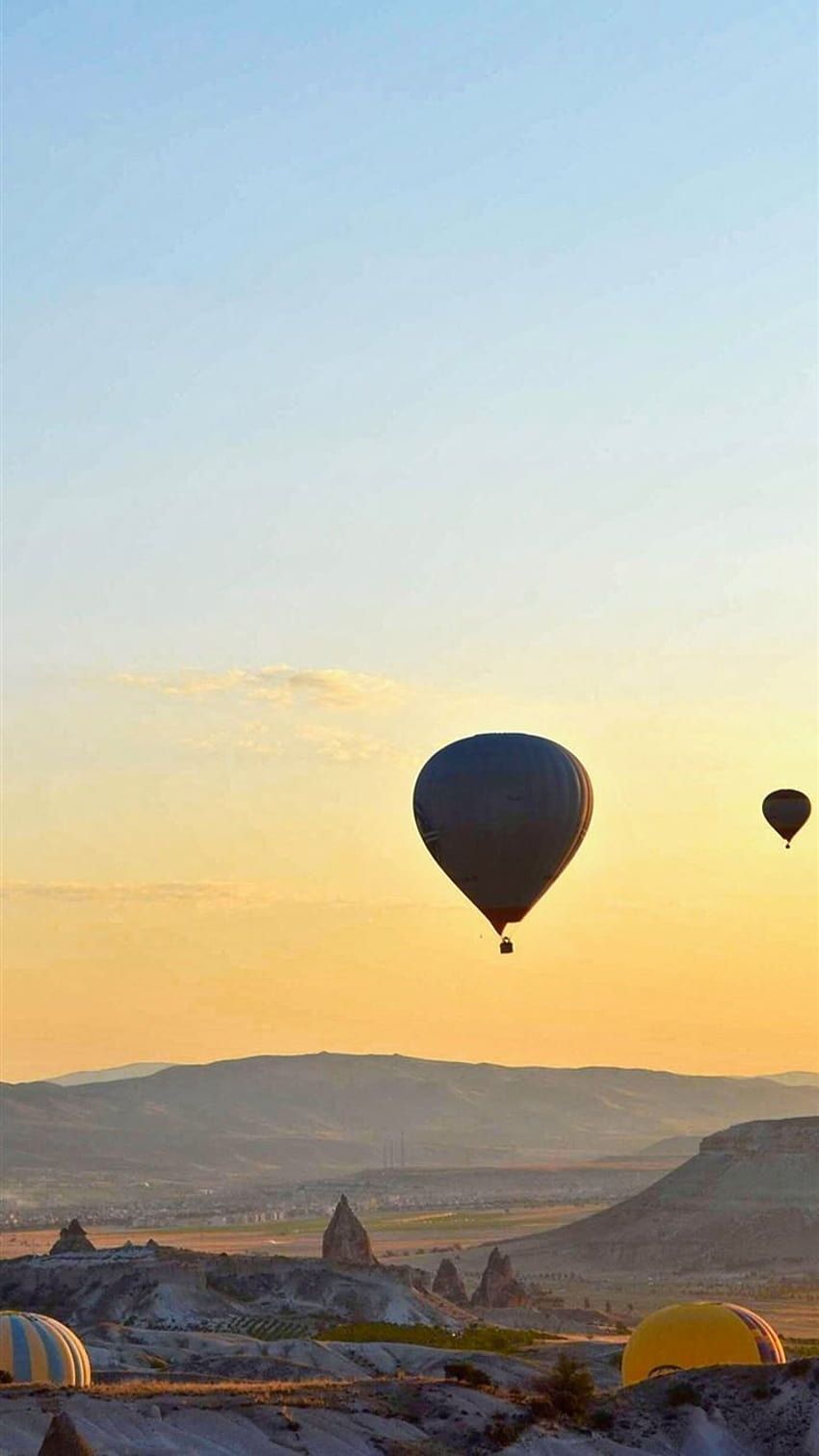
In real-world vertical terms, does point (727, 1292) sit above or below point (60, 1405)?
above

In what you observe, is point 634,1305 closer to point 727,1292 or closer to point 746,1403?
point 727,1292

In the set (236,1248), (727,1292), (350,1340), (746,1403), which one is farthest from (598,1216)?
(746,1403)

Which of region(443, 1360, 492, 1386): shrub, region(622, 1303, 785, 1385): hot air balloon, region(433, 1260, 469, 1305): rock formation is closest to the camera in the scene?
region(443, 1360, 492, 1386): shrub

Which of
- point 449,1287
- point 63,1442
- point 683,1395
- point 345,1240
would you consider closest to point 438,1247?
point 449,1287

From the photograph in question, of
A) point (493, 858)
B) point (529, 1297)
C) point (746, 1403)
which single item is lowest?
point (746, 1403)

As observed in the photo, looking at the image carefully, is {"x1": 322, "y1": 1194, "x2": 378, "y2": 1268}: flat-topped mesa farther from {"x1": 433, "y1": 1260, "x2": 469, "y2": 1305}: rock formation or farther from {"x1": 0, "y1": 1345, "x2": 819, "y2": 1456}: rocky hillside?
{"x1": 0, "y1": 1345, "x2": 819, "y2": 1456}: rocky hillside

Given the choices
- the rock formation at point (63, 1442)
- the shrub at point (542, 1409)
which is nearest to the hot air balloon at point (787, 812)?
the shrub at point (542, 1409)

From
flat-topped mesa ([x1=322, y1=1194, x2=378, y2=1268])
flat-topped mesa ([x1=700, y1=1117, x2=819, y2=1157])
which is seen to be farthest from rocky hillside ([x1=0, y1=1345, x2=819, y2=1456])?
flat-topped mesa ([x1=700, y1=1117, x2=819, y2=1157])
